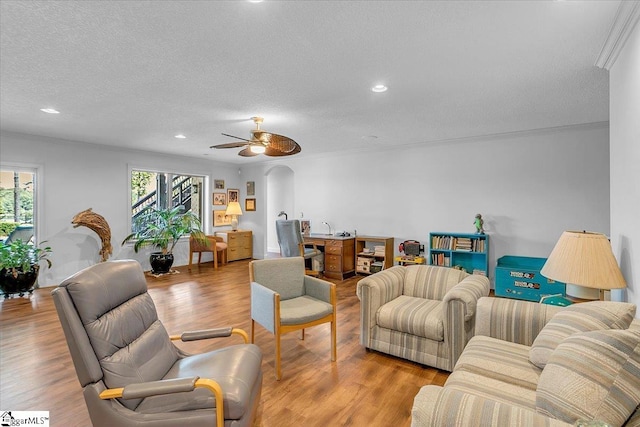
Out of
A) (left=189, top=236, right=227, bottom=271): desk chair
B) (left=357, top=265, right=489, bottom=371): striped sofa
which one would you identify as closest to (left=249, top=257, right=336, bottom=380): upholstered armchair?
(left=357, top=265, right=489, bottom=371): striped sofa

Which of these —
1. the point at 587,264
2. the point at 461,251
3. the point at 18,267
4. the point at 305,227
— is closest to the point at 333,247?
the point at 305,227

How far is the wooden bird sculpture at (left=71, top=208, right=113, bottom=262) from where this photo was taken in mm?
5340

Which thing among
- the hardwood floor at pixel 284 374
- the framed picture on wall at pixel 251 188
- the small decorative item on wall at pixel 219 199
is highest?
the framed picture on wall at pixel 251 188

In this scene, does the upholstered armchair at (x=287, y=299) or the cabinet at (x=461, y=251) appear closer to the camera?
the upholstered armchair at (x=287, y=299)

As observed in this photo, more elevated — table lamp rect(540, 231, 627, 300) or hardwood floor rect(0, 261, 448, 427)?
table lamp rect(540, 231, 627, 300)

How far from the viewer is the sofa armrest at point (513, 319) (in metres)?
2.11

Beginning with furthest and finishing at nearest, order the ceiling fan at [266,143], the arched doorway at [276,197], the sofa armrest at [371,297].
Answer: the arched doorway at [276,197], the ceiling fan at [266,143], the sofa armrest at [371,297]

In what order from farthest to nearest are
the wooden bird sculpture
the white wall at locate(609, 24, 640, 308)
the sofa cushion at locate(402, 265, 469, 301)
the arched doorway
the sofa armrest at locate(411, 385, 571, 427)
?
the arched doorway
the wooden bird sculpture
the sofa cushion at locate(402, 265, 469, 301)
the white wall at locate(609, 24, 640, 308)
the sofa armrest at locate(411, 385, 571, 427)

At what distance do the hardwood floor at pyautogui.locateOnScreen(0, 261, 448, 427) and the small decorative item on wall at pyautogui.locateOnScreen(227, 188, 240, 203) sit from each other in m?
4.27

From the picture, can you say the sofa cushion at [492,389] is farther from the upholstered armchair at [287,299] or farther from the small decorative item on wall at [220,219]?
the small decorative item on wall at [220,219]

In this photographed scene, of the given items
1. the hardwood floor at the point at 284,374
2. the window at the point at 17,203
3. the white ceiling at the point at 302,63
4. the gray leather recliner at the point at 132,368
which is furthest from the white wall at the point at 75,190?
the gray leather recliner at the point at 132,368

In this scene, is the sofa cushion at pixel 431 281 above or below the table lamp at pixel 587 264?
below

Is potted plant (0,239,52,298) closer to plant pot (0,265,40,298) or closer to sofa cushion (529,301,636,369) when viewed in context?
plant pot (0,265,40,298)

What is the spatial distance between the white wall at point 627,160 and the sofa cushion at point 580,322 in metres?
0.42
